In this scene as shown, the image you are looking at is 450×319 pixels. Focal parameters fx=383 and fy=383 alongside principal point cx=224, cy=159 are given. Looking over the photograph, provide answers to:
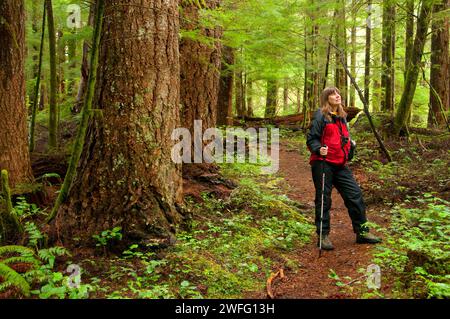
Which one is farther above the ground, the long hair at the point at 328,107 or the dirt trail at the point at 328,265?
the long hair at the point at 328,107

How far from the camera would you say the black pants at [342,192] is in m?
5.56

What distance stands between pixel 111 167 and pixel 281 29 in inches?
466

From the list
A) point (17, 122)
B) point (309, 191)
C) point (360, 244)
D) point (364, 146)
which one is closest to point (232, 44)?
point (309, 191)

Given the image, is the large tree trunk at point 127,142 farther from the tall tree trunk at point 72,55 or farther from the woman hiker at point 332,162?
the tall tree trunk at point 72,55

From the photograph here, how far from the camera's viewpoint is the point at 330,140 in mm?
5613

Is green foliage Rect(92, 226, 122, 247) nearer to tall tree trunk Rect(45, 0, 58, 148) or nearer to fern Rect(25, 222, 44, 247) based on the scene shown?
fern Rect(25, 222, 44, 247)

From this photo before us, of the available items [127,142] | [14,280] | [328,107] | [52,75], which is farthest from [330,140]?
[52,75]

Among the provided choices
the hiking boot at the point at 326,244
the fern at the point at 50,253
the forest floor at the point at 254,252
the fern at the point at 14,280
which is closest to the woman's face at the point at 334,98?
the forest floor at the point at 254,252

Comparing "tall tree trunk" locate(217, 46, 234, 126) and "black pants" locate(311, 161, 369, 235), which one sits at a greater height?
"tall tree trunk" locate(217, 46, 234, 126)

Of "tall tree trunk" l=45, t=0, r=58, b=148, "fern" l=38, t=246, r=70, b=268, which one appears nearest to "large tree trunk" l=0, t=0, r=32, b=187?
"tall tree trunk" l=45, t=0, r=58, b=148

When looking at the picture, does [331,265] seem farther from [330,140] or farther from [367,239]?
[330,140]

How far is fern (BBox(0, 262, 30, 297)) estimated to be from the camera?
3457mm

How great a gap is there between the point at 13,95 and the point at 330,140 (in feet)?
18.3

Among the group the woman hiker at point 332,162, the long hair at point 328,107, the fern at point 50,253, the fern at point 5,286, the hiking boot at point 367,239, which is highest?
the long hair at point 328,107
